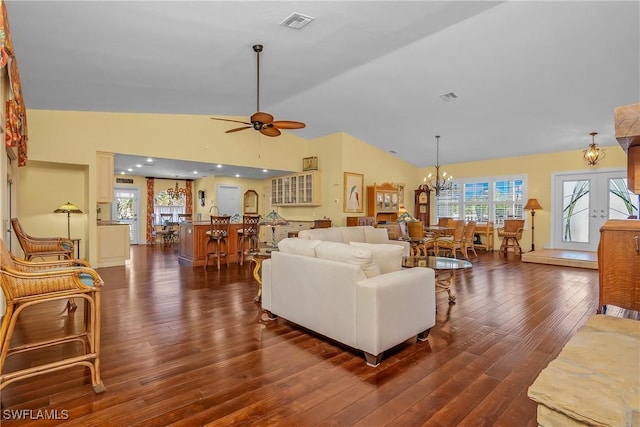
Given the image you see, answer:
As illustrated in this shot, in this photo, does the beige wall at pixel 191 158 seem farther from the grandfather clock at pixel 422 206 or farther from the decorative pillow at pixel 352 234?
the decorative pillow at pixel 352 234

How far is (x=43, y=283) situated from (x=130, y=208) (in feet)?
32.2

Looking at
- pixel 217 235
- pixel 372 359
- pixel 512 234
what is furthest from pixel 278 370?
pixel 512 234

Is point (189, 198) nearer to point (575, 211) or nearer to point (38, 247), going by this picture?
point (38, 247)

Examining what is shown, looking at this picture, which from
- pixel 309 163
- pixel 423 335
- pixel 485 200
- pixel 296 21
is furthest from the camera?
pixel 485 200

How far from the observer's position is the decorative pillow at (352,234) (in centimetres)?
459

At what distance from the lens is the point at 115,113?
614cm

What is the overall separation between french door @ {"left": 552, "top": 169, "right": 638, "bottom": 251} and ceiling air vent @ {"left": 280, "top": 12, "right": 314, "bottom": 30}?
7828 millimetres

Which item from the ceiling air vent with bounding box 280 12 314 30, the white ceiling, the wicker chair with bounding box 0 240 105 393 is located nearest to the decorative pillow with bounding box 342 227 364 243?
the white ceiling

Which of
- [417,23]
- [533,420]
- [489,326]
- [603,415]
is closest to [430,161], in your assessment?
[417,23]

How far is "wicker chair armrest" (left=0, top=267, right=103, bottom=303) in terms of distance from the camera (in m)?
1.80

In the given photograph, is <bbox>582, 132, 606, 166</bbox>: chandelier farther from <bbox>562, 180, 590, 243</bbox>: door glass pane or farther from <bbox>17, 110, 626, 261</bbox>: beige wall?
<bbox>562, 180, 590, 243</bbox>: door glass pane

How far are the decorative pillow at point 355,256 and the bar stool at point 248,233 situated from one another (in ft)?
12.5

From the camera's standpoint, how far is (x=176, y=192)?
11250 millimetres

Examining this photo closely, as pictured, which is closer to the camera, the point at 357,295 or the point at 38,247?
the point at 357,295
